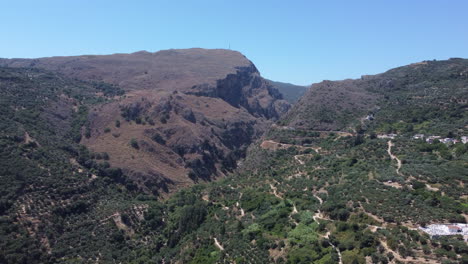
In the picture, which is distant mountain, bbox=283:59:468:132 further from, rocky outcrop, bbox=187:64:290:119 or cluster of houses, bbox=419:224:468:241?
rocky outcrop, bbox=187:64:290:119

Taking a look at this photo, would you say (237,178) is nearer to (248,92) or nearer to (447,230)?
(447,230)

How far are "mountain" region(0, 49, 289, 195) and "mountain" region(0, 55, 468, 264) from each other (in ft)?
1.57

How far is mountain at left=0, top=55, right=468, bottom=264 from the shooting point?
3112 cm

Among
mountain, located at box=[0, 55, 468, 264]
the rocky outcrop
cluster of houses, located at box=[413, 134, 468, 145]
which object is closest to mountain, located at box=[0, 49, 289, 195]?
the rocky outcrop

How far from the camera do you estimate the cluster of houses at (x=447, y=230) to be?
87.7 feet

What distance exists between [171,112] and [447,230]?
6464 centimetres

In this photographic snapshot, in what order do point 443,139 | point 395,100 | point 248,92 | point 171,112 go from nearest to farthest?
point 443,139 < point 395,100 < point 171,112 < point 248,92

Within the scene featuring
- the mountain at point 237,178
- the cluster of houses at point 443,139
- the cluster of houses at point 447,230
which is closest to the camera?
the cluster of houses at point 447,230

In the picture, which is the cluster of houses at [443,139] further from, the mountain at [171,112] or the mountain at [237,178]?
the mountain at [171,112]

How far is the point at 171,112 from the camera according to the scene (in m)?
82.1

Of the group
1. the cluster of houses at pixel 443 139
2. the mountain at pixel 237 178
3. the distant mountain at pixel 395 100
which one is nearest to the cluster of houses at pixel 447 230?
the mountain at pixel 237 178

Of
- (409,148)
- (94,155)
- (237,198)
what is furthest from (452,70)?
(94,155)

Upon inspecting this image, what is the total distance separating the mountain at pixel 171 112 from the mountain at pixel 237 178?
0.48m

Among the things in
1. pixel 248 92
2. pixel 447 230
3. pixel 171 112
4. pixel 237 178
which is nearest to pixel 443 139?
pixel 447 230
